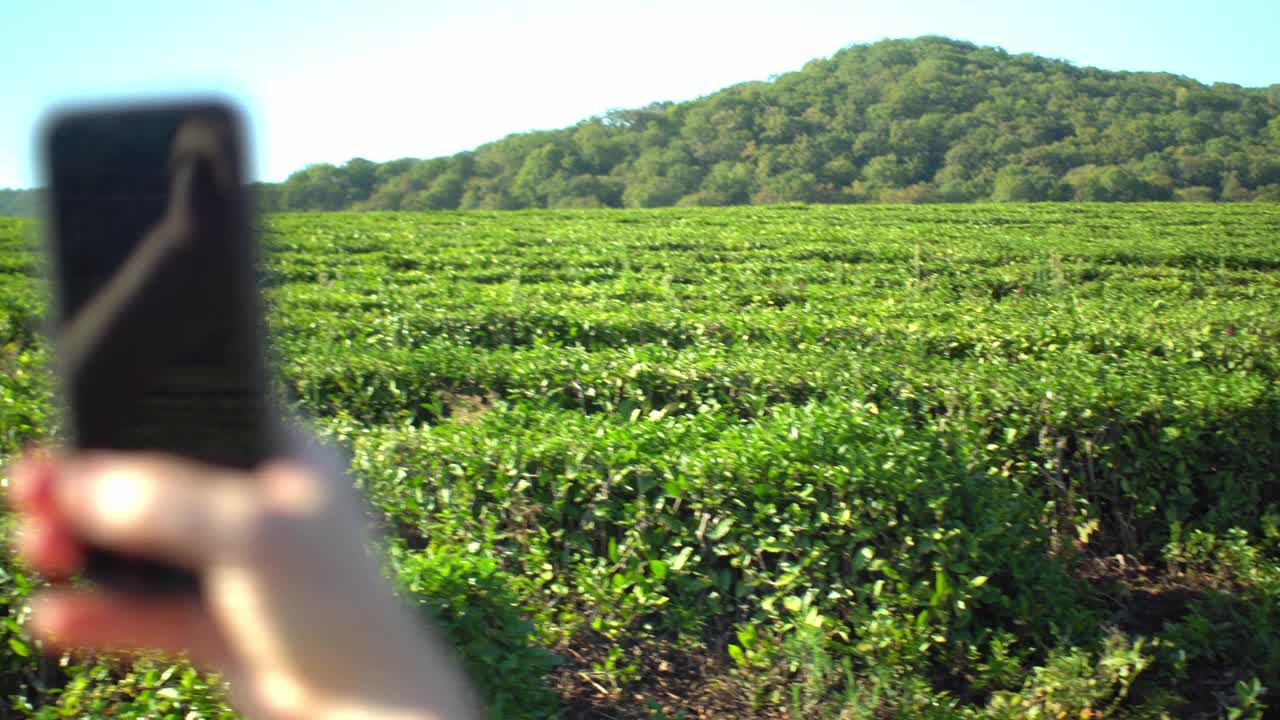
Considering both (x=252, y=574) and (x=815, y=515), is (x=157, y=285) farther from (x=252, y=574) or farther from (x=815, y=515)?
(x=815, y=515)

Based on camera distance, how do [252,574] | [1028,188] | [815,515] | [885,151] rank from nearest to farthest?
[252,574]
[815,515]
[1028,188]
[885,151]

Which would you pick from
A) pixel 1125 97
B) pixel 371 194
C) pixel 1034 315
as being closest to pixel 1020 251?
pixel 1034 315

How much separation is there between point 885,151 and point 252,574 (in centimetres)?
4417

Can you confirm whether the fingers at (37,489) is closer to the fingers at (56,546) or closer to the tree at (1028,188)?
the fingers at (56,546)

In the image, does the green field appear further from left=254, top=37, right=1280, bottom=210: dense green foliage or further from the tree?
the tree

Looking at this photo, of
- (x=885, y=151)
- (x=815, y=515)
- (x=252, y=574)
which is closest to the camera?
(x=252, y=574)

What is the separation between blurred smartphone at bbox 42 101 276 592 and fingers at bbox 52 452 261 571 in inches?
0.6

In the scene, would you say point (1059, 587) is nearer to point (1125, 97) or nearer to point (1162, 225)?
point (1162, 225)

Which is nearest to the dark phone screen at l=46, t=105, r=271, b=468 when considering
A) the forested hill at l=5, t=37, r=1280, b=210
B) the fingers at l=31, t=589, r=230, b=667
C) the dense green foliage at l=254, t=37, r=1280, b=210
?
the fingers at l=31, t=589, r=230, b=667

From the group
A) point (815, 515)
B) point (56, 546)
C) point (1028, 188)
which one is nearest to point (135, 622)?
point (56, 546)

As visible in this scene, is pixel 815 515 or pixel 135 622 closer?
pixel 135 622

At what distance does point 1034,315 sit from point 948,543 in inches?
219

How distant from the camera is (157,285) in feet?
2.24

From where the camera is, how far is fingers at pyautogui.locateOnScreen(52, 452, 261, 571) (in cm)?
62
